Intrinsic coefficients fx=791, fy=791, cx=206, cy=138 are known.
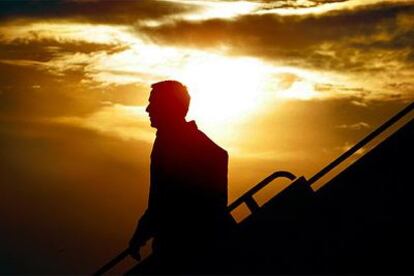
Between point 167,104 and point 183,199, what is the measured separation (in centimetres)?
95

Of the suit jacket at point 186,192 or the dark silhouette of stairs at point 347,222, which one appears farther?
the suit jacket at point 186,192

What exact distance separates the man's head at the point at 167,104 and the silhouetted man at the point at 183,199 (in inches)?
2.3

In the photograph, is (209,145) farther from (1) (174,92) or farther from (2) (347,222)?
(2) (347,222)

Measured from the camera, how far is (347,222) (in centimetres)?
716

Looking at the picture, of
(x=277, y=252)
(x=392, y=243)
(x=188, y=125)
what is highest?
(x=188, y=125)

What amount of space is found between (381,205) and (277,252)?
1.03 meters

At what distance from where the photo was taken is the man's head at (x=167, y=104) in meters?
7.79

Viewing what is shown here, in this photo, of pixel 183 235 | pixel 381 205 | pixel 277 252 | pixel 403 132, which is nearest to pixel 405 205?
pixel 381 205

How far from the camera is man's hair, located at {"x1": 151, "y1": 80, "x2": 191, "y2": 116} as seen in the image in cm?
782

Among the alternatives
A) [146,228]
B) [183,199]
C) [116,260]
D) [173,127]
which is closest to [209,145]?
[173,127]

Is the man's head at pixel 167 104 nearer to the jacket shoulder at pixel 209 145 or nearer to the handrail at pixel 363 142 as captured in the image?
the jacket shoulder at pixel 209 145

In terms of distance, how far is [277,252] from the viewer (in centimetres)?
718

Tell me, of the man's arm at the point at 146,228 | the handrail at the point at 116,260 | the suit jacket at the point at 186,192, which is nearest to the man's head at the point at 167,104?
the suit jacket at the point at 186,192

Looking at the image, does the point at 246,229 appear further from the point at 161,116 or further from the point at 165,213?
the point at 161,116
